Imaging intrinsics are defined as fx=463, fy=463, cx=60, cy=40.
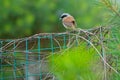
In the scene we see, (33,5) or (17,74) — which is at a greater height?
(33,5)

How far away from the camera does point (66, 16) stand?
2.80 metres

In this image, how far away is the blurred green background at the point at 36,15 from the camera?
5786 mm

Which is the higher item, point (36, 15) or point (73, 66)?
point (36, 15)

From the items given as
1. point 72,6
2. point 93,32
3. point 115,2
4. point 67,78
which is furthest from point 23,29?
point 67,78

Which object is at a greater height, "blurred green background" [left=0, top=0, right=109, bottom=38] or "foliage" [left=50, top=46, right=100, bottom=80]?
"blurred green background" [left=0, top=0, right=109, bottom=38]

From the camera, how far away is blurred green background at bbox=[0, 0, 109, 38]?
228 inches

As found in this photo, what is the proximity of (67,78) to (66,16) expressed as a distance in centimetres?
192

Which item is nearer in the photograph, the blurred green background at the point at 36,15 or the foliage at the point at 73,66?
the foliage at the point at 73,66

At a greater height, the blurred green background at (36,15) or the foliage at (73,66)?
the blurred green background at (36,15)

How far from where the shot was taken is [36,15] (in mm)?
5965

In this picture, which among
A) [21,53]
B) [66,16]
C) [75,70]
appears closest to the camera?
[75,70]

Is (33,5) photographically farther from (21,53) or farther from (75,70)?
(75,70)

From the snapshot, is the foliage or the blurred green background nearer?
the foliage

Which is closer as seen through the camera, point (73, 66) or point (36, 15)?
point (73, 66)
